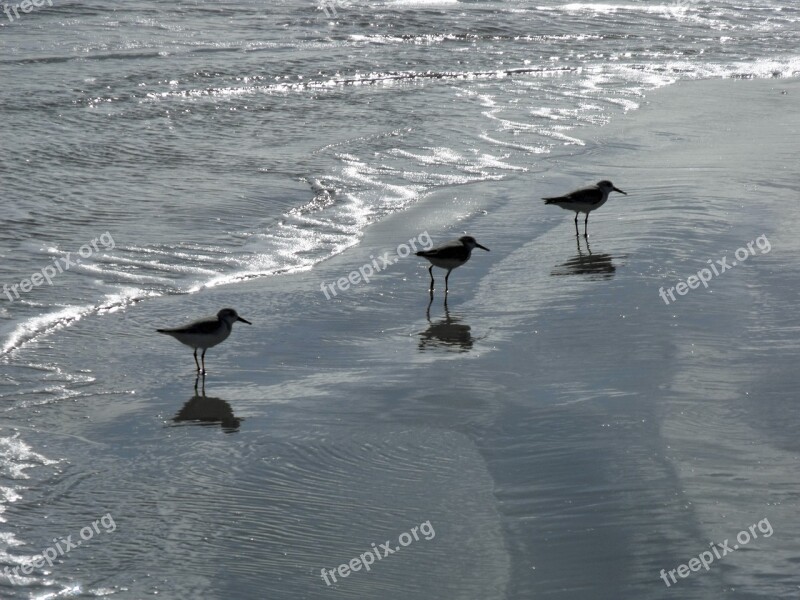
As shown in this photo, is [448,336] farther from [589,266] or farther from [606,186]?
Answer: [606,186]

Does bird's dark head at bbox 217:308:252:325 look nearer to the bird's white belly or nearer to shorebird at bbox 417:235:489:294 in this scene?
the bird's white belly

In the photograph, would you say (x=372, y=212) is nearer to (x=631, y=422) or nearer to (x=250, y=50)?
(x=631, y=422)

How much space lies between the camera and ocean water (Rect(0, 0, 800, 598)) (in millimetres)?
5594

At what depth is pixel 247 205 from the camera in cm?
1266

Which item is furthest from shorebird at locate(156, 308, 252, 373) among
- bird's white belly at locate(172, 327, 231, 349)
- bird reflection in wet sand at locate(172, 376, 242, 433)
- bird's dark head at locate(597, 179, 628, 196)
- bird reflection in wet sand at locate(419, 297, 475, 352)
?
bird's dark head at locate(597, 179, 628, 196)

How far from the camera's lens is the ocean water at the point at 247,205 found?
5594mm

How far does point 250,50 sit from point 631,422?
18.1 m

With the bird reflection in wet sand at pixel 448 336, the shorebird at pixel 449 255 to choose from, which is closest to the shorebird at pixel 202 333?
the bird reflection in wet sand at pixel 448 336

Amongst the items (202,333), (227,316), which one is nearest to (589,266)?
(227,316)

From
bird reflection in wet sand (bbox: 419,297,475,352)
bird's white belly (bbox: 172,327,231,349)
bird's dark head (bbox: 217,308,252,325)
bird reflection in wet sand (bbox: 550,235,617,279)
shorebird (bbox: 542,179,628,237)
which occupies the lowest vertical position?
bird reflection in wet sand (bbox: 419,297,475,352)

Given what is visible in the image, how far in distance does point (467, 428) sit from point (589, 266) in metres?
3.83

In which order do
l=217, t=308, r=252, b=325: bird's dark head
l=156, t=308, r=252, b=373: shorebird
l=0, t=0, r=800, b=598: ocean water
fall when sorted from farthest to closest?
l=217, t=308, r=252, b=325: bird's dark head → l=156, t=308, r=252, b=373: shorebird → l=0, t=0, r=800, b=598: ocean water

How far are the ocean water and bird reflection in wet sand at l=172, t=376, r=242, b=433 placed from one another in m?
0.03

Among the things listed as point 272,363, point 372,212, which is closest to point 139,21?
point 372,212
